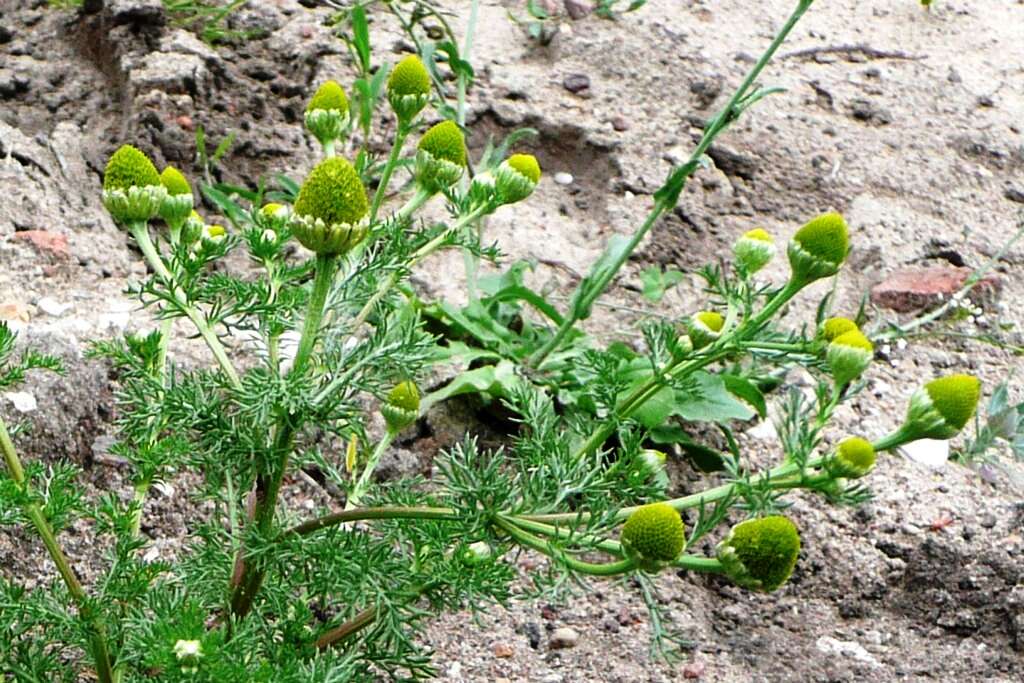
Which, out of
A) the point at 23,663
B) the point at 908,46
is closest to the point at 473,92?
the point at 908,46

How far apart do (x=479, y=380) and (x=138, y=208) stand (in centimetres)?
86

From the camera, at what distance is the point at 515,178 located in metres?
1.53

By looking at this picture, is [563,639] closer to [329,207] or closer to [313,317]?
[313,317]

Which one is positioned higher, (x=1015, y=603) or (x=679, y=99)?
(x=679, y=99)

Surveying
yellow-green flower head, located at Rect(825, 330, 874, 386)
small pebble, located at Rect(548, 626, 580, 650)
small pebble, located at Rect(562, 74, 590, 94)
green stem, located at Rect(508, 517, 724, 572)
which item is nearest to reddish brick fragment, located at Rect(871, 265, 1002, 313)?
small pebble, located at Rect(562, 74, 590, 94)

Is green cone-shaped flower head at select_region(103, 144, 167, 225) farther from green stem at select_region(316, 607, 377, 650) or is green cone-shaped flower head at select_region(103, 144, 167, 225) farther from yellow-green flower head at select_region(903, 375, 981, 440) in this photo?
yellow-green flower head at select_region(903, 375, 981, 440)

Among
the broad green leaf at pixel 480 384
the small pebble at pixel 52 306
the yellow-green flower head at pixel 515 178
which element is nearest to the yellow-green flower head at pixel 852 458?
the yellow-green flower head at pixel 515 178

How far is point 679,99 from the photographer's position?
316 cm

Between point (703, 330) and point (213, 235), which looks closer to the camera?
point (703, 330)

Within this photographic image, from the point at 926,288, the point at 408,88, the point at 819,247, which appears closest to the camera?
the point at 819,247

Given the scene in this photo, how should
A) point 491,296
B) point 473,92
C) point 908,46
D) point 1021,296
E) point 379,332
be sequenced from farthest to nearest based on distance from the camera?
point 908,46 < point 473,92 < point 1021,296 < point 491,296 < point 379,332

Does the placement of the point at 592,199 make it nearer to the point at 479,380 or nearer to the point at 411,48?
the point at 411,48

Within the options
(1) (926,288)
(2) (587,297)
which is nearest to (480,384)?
(2) (587,297)

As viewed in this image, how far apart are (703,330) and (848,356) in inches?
6.0
